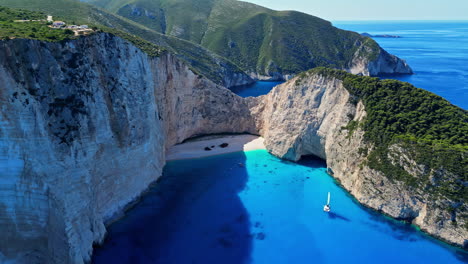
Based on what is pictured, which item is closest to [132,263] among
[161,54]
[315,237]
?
[315,237]

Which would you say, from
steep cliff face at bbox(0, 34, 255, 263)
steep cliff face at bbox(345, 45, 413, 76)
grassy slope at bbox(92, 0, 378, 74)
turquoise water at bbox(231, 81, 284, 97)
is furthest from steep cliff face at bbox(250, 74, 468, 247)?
steep cliff face at bbox(345, 45, 413, 76)

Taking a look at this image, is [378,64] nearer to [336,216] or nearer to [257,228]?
[336,216]

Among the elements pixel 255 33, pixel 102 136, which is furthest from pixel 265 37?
pixel 102 136

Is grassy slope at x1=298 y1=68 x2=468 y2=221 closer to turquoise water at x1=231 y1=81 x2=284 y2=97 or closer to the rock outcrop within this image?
the rock outcrop

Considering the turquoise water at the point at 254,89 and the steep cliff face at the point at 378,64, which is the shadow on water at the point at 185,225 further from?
the steep cliff face at the point at 378,64

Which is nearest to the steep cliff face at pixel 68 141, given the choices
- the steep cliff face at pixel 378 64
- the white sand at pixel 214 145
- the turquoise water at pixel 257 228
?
the turquoise water at pixel 257 228

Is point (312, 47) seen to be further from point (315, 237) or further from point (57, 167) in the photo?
point (57, 167)
